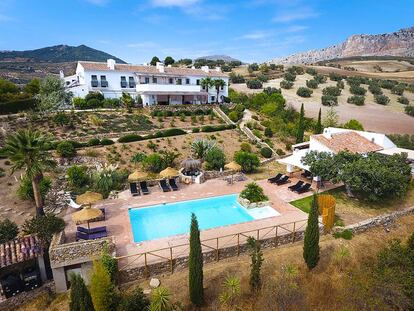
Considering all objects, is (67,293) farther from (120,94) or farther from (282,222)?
(120,94)

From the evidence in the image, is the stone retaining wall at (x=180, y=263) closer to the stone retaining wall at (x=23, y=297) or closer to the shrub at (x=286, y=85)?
the stone retaining wall at (x=23, y=297)

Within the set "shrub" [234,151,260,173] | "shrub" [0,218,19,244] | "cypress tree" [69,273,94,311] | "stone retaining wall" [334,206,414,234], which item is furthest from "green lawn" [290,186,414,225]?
"shrub" [0,218,19,244]

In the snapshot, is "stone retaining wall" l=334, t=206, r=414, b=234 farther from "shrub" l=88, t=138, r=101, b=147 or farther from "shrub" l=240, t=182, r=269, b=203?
"shrub" l=88, t=138, r=101, b=147

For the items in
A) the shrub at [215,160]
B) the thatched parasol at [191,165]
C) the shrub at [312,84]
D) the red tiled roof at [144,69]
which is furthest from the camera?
the shrub at [312,84]

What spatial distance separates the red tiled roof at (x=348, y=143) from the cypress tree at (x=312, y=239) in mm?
13037

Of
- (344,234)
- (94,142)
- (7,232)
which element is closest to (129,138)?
(94,142)

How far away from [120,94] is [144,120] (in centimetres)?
1094

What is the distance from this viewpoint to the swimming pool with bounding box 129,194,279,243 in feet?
63.5

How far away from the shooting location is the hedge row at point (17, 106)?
131ft

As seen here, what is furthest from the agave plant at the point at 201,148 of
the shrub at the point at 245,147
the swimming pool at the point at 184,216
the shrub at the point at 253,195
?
the shrub at the point at 253,195

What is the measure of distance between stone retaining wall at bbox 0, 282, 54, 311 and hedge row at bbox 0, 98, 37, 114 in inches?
1362

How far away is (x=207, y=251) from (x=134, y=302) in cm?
514

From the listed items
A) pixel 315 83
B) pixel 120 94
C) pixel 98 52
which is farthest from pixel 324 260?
pixel 98 52

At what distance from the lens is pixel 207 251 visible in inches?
648
